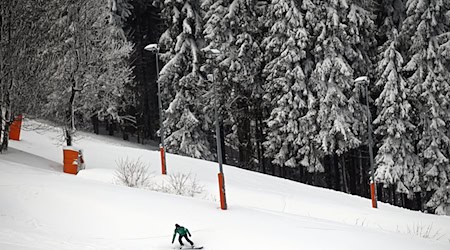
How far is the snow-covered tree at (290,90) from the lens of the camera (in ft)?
90.8

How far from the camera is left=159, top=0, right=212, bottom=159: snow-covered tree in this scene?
2930 centimetres

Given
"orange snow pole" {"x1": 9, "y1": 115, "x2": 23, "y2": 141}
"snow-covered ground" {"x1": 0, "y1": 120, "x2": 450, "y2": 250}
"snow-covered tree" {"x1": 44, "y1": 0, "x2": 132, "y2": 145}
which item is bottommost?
"snow-covered ground" {"x1": 0, "y1": 120, "x2": 450, "y2": 250}

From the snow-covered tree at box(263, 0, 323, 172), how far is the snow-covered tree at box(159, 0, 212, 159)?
4.38 m

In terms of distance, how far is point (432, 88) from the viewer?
26.1m

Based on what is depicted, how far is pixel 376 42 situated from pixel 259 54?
7305 millimetres

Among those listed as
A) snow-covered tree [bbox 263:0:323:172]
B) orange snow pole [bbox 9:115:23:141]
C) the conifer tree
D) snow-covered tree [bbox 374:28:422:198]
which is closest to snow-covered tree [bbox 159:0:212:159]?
snow-covered tree [bbox 263:0:323:172]

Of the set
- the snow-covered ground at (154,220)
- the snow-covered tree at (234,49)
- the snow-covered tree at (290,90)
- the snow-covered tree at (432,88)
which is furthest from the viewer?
the snow-covered tree at (234,49)

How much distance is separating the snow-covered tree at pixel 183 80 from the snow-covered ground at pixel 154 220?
1200 cm

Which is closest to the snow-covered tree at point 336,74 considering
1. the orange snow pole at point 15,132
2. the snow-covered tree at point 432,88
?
the snow-covered tree at point 432,88

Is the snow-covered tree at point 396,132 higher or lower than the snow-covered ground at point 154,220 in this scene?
Answer: higher

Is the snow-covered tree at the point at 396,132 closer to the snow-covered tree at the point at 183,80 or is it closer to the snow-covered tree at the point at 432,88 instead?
the snow-covered tree at the point at 432,88

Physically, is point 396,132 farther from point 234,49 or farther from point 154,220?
point 154,220

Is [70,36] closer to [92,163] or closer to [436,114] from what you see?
[92,163]

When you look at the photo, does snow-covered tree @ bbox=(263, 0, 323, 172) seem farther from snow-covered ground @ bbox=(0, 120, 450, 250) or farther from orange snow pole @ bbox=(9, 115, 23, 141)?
orange snow pole @ bbox=(9, 115, 23, 141)
